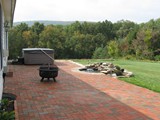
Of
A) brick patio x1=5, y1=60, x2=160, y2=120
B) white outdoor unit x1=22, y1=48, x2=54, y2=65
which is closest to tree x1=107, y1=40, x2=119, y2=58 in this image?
white outdoor unit x1=22, y1=48, x2=54, y2=65

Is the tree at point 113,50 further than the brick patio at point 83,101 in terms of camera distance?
Yes

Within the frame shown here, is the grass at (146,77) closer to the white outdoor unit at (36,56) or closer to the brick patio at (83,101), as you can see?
the brick patio at (83,101)

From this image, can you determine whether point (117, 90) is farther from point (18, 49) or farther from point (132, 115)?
point (18, 49)

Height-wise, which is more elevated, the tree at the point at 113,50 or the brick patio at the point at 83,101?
the tree at the point at 113,50

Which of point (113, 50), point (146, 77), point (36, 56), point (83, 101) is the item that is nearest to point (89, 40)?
point (113, 50)

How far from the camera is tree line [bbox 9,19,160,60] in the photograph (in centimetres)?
2628

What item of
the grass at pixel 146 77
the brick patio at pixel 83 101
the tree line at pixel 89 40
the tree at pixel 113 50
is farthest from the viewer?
the tree at pixel 113 50

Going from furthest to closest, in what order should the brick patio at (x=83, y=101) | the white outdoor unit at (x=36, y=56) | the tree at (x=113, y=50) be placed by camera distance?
the tree at (x=113, y=50) < the white outdoor unit at (x=36, y=56) < the brick patio at (x=83, y=101)

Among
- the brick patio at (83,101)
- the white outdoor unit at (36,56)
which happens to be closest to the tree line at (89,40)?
the white outdoor unit at (36,56)

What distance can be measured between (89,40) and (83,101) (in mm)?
25767

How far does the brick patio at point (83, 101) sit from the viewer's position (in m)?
4.98

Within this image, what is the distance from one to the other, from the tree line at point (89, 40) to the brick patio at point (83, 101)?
16359 millimetres

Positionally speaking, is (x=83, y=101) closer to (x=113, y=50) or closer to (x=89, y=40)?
(x=113, y=50)

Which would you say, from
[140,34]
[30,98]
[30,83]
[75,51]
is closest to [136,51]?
[140,34]
